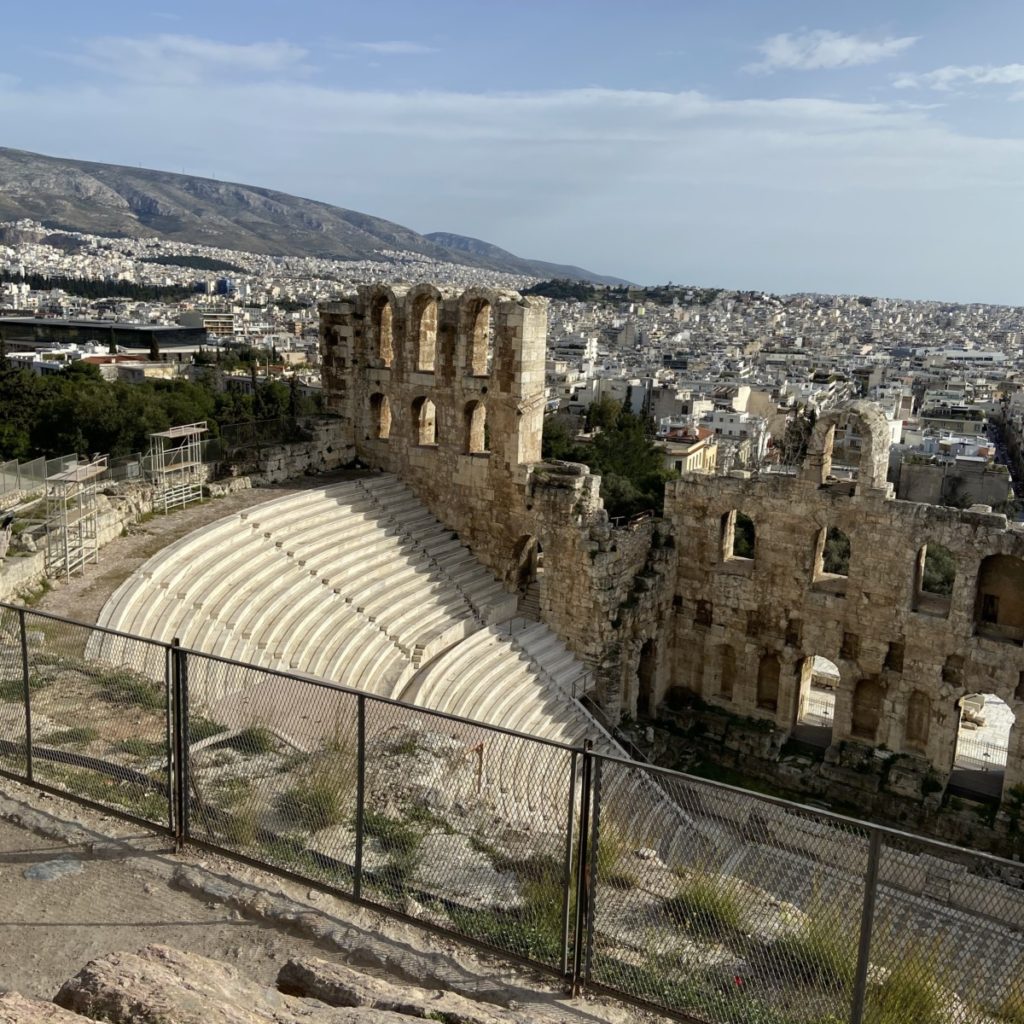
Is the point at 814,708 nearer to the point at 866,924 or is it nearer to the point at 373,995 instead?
the point at 866,924

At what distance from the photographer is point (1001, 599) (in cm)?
2109

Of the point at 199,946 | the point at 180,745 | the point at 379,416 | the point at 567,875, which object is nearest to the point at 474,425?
the point at 379,416

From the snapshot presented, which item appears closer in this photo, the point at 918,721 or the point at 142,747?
the point at 142,747

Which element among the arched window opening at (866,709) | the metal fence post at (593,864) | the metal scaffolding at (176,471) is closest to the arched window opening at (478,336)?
the metal scaffolding at (176,471)

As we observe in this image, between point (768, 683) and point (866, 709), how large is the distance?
2346 millimetres

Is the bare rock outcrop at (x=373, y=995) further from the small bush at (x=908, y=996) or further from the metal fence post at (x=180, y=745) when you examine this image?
the small bush at (x=908, y=996)

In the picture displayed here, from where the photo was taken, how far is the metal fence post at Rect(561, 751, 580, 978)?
22.6 ft

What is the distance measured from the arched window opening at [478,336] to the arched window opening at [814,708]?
10.4 m

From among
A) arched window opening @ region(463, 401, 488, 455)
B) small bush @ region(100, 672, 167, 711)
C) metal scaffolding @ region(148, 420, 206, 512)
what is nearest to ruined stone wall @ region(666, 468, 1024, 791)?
arched window opening @ region(463, 401, 488, 455)

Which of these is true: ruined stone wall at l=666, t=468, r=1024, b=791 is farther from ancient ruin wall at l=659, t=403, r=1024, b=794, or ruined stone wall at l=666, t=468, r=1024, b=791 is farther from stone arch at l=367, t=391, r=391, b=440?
stone arch at l=367, t=391, r=391, b=440

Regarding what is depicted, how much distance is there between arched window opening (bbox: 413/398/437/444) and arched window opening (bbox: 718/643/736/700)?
367 inches

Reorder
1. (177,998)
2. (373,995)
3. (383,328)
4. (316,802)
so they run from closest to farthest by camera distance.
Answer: (177,998)
(373,995)
(316,802)
(383,328)

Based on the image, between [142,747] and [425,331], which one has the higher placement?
[425,331]

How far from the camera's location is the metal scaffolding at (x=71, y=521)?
17.6 metres
